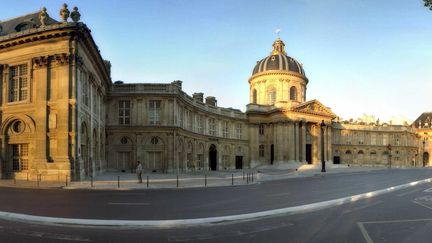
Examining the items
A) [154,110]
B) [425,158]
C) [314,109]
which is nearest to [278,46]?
[314,109]

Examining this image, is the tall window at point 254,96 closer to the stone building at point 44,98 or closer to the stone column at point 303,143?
the stone column at point 303,143

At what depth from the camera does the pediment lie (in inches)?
2783

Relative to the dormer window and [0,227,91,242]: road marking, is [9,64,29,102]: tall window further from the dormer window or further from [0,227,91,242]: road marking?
[0,227,91,242]: road marking

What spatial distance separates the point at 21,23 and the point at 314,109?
182 ft

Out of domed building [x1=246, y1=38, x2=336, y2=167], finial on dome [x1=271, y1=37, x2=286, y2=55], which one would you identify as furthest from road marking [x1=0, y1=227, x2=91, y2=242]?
finial on dome [x1=271, y1=37, x2=286, y2=55]

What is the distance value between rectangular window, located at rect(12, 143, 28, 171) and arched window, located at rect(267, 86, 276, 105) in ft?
184

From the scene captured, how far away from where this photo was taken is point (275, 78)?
7875 centimetres

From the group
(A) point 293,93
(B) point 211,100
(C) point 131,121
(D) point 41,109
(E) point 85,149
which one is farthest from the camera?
(A) point 293,93

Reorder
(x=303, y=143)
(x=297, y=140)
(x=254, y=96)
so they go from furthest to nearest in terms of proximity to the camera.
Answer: (x=254, y=96), (x=303, y=143), (x=297, y=140)

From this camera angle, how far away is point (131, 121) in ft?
150

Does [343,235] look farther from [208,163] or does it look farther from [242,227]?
[208,163]

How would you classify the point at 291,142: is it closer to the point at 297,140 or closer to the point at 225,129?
the point at 297,140

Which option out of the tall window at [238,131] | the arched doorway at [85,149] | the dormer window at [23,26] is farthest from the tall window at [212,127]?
the dormer window at [23,26]

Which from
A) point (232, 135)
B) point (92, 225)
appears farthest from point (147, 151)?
point (92, 225)
